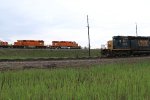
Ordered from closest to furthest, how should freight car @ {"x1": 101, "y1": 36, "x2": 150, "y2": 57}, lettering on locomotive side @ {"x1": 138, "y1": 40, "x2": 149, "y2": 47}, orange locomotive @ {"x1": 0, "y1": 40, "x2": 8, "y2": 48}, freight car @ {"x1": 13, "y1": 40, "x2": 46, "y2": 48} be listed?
freight car @ {"x1": 101, "y1": 36, "x2": 150, "y2": 57} → lettering on locomotive side @ {"x1": 138, "y1": 40, "x2": 149, "y2": 47} → orange locomotive @ {"x1": 0, "y1": 40, "x2": 8, "y2": 48} → freight car @ {"x1": 13, "y1": 40, "x2": 46, "y2": 48}

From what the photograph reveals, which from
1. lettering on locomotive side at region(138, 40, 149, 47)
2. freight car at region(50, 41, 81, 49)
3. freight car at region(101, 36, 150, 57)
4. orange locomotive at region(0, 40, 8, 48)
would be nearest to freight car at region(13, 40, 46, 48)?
orange locomotive at region(0, 40, 8, 48)

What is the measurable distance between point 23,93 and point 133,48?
141 feet

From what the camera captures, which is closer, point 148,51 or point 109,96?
point 109,96

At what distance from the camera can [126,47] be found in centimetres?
5366

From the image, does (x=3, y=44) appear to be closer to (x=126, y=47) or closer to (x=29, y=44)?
(x=29, y=44)

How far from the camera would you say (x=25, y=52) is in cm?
6744

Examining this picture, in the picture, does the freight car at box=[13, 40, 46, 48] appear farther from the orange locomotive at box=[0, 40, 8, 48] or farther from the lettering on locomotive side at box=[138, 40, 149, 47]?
the lettering on locomotive side at box=[138, 40, 149, 47]

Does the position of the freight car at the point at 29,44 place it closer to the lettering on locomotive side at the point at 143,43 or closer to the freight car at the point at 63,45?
the freight car at the point at 63,45

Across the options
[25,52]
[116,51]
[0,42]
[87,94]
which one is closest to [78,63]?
[87,94]

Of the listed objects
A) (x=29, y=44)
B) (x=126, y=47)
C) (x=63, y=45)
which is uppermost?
(x=29, y=44)

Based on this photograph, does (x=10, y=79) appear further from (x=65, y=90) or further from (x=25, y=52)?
(x=25, y=52)

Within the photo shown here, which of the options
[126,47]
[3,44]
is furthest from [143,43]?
[3,44]

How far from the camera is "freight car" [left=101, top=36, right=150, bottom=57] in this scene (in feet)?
171

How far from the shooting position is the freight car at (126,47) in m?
52.1
